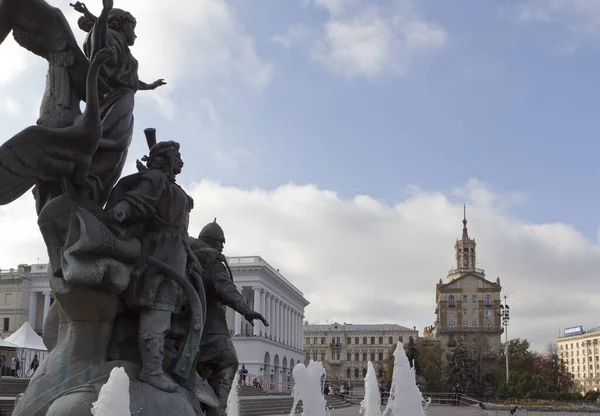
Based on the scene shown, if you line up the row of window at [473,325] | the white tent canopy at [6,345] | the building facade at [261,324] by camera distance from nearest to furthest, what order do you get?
the white tent canopy at [6,345], the building facade at [261,324], the row of window at [473,325]

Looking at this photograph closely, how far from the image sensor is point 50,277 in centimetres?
515

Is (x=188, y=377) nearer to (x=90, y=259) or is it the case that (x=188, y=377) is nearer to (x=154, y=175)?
(x=90, y=259)

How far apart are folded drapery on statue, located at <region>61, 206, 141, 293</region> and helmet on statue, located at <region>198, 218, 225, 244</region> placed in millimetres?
1261

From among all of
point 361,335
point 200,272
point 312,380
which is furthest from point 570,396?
point 361,335

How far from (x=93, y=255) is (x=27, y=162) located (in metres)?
0.83

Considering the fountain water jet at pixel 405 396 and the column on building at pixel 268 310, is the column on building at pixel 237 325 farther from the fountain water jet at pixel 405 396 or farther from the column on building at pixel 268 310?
the fountain water jet at pixel 405 396

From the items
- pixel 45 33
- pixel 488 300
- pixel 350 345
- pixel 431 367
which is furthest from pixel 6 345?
pixel 350 345

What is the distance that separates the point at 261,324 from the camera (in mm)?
67625

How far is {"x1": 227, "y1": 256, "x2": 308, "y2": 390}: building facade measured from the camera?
65.2 metres

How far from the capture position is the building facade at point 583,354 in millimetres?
133875

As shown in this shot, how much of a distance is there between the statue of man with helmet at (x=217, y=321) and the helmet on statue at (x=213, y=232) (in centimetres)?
10

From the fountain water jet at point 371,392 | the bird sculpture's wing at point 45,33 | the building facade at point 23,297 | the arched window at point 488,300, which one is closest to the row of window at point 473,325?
the arched window at point 488,300

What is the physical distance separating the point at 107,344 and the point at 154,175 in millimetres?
1332

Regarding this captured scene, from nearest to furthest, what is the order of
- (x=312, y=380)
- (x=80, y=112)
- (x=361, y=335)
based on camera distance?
(x=80, y=112)
(x=312, y=380)
(x=361, y=335)
